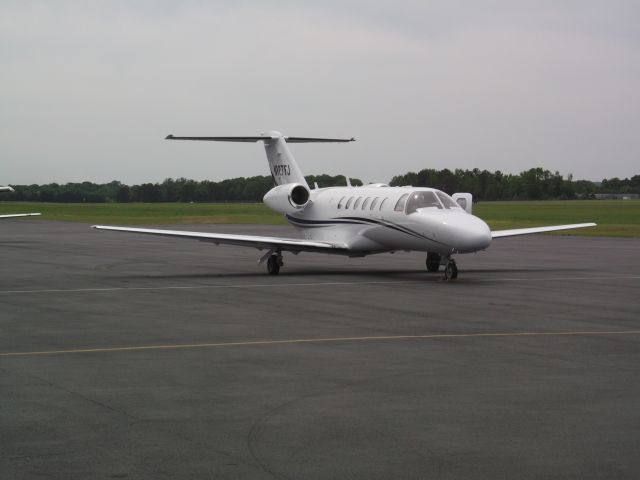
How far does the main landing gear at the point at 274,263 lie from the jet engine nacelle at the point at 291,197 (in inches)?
137

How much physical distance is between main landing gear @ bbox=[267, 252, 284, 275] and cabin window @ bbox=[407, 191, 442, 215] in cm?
377

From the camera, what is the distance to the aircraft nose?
74.5ft

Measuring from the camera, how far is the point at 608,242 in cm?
4238

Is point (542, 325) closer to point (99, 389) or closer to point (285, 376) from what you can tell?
point (285, 376)

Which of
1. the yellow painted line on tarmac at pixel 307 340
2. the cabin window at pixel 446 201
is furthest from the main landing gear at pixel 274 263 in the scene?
the yellow painted line on tarmac at pixel 307 340

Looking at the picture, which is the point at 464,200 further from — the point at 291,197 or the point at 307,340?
the point at 307,340

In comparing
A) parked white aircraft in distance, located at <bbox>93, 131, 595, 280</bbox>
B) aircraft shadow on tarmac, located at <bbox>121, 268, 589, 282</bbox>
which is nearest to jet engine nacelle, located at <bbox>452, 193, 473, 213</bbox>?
parked white aircraft in distance, located at <bbox>93, 131, 595, 280</bbox>

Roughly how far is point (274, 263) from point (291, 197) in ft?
12.4

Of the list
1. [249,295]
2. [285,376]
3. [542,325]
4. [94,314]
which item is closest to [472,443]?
[285,376]

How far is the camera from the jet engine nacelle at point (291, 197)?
2957cm

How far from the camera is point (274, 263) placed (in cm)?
2630

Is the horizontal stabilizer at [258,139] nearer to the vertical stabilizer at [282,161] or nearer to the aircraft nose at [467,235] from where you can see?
the vertical stabilizer at [282,161]

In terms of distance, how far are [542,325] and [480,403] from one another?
244 inches

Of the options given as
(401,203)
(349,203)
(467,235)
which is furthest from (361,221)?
(467,235)
